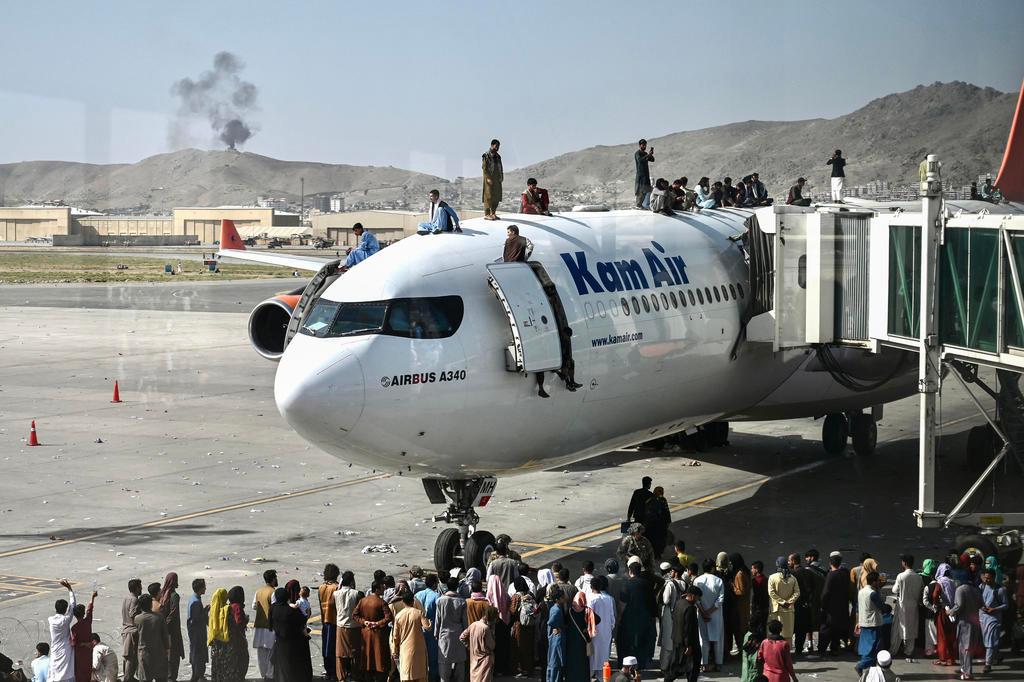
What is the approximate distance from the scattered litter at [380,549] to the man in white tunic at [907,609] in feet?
28.4

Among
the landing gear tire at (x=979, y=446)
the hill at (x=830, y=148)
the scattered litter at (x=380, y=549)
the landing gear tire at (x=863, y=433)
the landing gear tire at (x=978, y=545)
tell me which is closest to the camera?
the landing gear tire at (x=978, y=545)

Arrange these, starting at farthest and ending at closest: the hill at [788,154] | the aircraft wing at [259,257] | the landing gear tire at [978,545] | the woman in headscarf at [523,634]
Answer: the aircraft wing at [259,257] → the hill at [788,154] → the landing gear tire at [978,545] → the woman in headscarf at [523,634]

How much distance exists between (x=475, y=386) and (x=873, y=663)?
6618 millimetres

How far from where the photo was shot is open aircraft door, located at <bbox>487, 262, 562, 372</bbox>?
1919 centimetres

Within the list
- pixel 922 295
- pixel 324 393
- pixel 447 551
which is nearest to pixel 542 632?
pixel 447 551

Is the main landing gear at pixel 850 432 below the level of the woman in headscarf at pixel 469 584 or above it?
above

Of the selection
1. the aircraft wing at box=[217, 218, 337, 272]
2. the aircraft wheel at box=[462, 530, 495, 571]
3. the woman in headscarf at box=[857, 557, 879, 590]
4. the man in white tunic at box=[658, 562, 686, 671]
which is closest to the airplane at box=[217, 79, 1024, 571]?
the aircraft wheel at box=[462, 530, 495, 571]

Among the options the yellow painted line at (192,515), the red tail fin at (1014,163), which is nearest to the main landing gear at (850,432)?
the yellow painted line at (192,515)

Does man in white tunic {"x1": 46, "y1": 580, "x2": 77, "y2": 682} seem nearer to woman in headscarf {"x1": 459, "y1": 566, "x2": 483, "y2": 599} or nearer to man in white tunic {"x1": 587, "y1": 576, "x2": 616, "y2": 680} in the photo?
woman in headscarf {"x1": 459, "y1": 566, "x2": 483, "y2": 599}

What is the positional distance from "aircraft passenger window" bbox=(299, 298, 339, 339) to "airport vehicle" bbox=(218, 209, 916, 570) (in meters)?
0.04

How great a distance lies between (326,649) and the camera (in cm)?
1653

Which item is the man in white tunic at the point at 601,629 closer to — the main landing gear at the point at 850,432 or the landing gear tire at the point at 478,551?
the landing gear tire at the point at 478,551

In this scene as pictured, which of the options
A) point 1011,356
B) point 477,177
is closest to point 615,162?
point 477,177

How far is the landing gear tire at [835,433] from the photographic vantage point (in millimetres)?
31734
